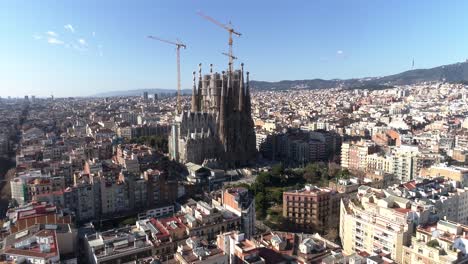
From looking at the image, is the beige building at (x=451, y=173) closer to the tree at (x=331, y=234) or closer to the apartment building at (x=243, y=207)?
the tree at (x=331, y=234)

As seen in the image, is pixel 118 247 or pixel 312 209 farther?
pixel 312 209

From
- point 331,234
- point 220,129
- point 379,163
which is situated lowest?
point 331,234

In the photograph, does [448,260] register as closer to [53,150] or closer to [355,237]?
[355,237]

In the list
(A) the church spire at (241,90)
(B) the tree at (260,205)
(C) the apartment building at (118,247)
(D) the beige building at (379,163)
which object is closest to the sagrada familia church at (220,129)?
(A) the church spire at (241,90)

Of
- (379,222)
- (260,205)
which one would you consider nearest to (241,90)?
(260,205)

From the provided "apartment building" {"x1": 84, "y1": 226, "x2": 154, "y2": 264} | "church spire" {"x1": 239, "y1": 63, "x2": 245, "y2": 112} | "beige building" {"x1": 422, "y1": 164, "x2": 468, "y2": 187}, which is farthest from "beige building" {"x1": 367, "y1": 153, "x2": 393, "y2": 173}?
"apartment building" {"x1": 84, "y1": 226, "x2": 154, "y2": 264}

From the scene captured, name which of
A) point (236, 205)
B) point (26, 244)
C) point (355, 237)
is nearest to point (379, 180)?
point (355, 237)

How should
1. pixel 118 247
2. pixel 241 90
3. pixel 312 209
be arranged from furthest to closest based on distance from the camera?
pixel 241 90, pixel 312 209, pixel 118 247

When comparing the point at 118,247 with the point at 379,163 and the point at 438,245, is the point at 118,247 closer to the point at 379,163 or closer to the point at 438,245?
the point at 438,245
